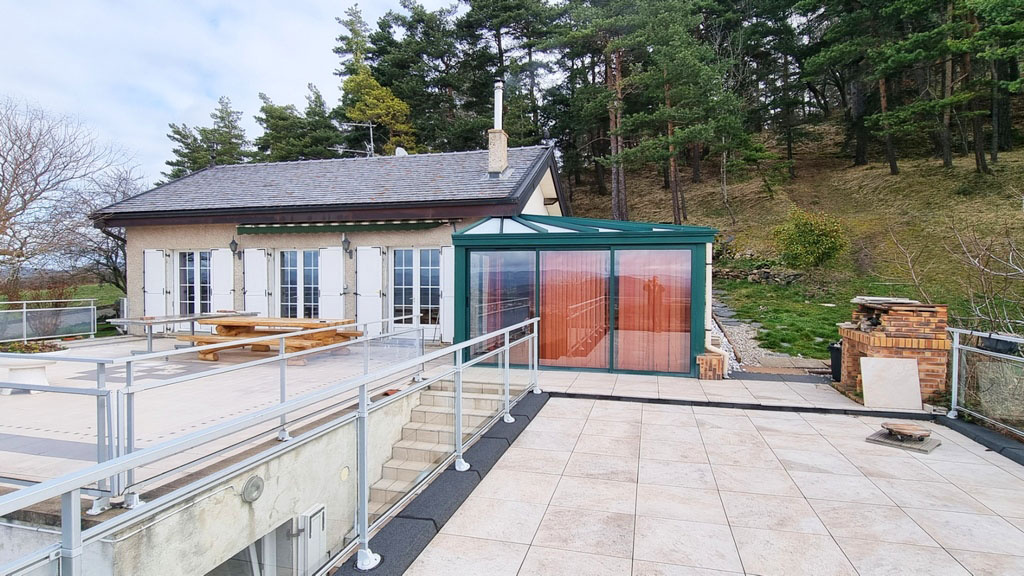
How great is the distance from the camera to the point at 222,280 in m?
10.5

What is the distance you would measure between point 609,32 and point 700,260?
618 inches

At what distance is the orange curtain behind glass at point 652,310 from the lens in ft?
22.7

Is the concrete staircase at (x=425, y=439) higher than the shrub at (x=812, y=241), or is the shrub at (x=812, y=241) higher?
the shrub at (x=812, y=241)

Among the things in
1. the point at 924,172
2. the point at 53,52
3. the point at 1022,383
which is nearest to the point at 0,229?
the point at 53,52

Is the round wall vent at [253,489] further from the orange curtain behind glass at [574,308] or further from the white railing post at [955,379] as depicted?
the white railing post at [955,379]

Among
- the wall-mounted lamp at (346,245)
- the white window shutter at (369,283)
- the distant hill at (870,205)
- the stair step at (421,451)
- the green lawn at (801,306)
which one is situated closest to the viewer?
the stair step at (421,451)

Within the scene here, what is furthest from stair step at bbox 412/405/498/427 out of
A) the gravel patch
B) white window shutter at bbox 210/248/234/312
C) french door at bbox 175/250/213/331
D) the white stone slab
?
french door at bbox 175/250/213/331

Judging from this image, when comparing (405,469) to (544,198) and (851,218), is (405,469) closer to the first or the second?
(544,198)

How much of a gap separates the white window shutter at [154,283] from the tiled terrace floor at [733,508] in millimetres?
9920

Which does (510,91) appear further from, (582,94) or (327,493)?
(327,493)

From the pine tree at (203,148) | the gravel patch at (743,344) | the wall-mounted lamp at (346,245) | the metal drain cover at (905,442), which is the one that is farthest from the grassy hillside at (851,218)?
the pine tree at (203,148)

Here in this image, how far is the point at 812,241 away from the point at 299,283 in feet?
44.1

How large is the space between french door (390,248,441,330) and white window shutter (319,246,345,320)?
1055 millimetres

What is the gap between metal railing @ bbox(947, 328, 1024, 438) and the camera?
14.4ft
